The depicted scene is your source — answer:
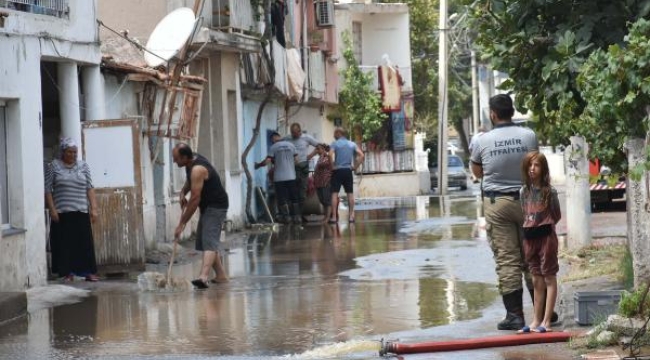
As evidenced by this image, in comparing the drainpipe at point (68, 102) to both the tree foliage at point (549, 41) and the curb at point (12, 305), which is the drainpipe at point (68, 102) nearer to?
the curb at point (12, 305)

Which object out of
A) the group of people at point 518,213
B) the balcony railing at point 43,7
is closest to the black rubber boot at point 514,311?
the group of people at point 518,213

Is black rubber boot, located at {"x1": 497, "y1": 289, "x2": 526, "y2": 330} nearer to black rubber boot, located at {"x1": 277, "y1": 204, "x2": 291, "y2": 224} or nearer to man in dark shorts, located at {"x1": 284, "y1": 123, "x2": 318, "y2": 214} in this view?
black rubber boot, located at {"x1": 277, "y1": 204, "x2": 291, "y2": 224}

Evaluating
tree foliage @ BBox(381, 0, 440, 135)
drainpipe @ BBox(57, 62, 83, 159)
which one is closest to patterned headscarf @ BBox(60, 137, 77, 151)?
drainpipe @ BBox(57, 62, 83, 159)

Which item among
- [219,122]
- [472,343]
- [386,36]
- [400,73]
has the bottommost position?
[472,343]

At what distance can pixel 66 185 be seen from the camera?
50.8 ft

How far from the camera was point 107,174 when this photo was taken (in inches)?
655

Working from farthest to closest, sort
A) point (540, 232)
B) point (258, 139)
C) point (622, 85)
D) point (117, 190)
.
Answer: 1. point (258, 139)
2. point (117, 190)
3. point (540, 232)
4. point (622, 85)

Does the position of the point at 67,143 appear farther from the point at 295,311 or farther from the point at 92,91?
the point at 295,311

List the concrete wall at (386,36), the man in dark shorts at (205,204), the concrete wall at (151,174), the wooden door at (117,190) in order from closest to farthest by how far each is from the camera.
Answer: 1. the man in dark shorts at (205,204)
2. the wooden door at (117,190)
3. the concrete wall at (151,174)
4. the concrete wall at (386,36)

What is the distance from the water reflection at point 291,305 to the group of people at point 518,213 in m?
0.97

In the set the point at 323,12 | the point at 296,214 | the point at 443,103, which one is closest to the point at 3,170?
the point at 296,214

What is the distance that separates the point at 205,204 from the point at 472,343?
Answer: 19.0ft

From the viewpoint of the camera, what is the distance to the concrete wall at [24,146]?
554 inches

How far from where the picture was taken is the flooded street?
10242 mm
